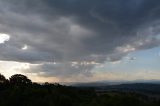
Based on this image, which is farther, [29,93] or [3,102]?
[29,93]

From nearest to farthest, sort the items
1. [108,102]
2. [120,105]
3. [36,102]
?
1. [120,105]
2. [108,102]
3. [36,102]

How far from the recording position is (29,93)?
104875 mm

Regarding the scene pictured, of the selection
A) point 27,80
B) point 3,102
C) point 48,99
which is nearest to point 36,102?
point 48,99

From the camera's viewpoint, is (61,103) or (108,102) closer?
(108,102)

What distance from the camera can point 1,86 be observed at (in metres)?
135

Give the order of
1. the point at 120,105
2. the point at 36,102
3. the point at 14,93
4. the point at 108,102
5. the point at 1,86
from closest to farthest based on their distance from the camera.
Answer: the point at 120,105 < the point at 108,102 < the point at 36,102 < the point at 14,93 < the point at 1,86

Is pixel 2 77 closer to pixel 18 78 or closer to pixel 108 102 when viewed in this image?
pixel 18 78

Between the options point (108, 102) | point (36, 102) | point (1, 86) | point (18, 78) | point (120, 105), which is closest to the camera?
point (120, 105)

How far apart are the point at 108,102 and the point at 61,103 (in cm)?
2292

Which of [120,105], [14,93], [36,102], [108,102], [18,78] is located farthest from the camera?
[18,78]

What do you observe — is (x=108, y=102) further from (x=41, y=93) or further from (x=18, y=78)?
(x=18, y=78)

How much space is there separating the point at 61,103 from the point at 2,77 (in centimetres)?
6718

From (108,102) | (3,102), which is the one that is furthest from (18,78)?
(108,102)

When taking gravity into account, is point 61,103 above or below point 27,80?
below
